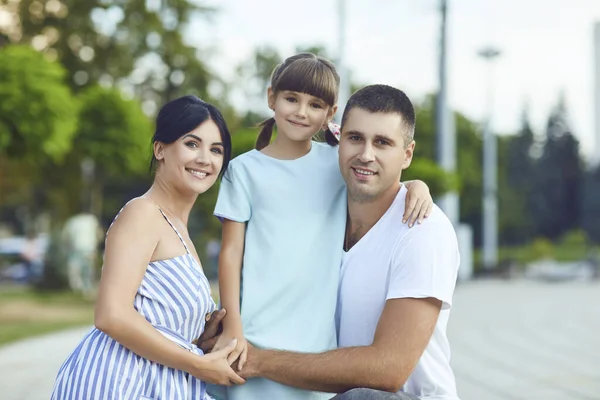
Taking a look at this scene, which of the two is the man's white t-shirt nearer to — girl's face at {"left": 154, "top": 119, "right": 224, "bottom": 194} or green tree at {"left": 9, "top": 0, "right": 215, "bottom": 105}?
girl's face at {"left": 154, "top": 119, "right": 224, "bottom": 194}

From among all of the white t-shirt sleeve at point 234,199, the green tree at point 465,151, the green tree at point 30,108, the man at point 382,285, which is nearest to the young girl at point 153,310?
the white t-shirt sleeve at point 234,199

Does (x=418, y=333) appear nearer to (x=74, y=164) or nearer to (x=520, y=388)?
(x=520, y=388)

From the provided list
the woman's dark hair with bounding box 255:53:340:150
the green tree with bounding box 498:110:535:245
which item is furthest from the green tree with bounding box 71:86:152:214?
the green tree with bounding box 498:110:535:245

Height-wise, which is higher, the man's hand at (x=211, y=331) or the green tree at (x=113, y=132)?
the green tree at (x=113, y=132)

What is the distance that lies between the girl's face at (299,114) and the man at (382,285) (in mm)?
206

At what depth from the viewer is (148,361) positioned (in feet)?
9.74

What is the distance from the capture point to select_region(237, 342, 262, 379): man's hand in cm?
304

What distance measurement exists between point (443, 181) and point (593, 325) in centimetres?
546

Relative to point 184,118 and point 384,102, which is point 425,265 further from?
point 184,118

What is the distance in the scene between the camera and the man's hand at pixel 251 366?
9.98 feet

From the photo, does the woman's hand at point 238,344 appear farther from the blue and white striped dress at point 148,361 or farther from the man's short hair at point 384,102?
the man's short hair at point 384,102

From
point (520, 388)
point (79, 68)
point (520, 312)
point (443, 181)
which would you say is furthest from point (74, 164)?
point (520, 388)

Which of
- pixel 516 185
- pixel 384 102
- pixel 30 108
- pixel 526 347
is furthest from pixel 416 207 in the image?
pixel 516 185

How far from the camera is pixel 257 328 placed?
3.12 metres
